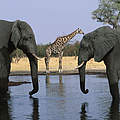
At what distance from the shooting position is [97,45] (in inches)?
408

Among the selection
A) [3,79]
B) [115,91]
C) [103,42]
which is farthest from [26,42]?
[115,91]

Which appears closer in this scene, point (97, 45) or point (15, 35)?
point (97, 45)

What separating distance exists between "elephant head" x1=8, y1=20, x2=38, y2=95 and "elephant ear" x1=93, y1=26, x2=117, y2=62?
1.96 metres

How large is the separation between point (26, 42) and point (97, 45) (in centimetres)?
224

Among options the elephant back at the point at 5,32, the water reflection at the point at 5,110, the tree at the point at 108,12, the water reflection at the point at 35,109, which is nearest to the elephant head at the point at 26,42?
the elephant back at the point at 5,32

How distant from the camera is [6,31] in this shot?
11539 millimetres

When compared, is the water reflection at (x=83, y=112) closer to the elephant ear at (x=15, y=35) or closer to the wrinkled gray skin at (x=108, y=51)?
the wrinkled gray skin at (x=108, y=51)

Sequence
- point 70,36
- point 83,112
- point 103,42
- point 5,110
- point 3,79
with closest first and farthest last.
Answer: point 83,112
point 5,110
point 103,42
point 3,79
point 70,36

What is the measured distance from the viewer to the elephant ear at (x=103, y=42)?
10.2 meters

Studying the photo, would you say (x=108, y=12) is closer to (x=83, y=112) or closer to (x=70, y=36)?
(x=70, y=36)

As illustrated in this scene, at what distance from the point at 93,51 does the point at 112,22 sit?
4144cm

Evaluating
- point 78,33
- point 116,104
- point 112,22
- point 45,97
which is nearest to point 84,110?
point 116,104

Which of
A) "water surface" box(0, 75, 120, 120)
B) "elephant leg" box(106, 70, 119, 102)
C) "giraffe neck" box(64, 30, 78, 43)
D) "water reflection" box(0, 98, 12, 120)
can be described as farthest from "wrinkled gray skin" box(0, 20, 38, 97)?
"giraffe neck" box(64, 30, 78, 43)

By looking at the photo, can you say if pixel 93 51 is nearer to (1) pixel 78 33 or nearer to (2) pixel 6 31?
(2) pixel 6 31
